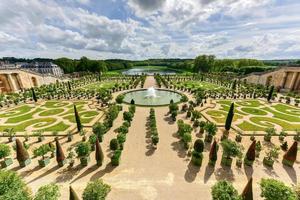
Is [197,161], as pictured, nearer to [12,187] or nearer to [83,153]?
[83,153]

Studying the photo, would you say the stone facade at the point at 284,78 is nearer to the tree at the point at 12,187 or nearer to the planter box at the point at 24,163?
the planter box at the point at 24,163

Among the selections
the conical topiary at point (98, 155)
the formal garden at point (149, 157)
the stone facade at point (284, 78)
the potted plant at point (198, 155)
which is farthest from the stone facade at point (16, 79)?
the stone facade at point (284, 78)

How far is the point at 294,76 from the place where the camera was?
6291cm

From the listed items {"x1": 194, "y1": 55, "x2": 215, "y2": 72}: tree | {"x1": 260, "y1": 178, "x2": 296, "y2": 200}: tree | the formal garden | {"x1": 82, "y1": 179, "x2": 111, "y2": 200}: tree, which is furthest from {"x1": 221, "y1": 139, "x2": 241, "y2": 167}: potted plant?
{"x1": 194, "y1": 55, "x2": 215, "y2": 72}: tree

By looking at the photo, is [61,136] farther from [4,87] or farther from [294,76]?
[294,76]

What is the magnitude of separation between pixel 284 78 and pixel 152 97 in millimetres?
54687

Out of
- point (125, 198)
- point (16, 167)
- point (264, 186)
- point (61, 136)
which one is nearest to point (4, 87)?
point (61, 136)

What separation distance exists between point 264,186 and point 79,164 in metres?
19.5

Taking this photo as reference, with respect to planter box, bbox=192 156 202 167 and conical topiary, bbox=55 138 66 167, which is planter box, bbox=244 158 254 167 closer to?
planter box, bbox=192 156 202 167

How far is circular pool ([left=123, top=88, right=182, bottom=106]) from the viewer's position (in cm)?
4770

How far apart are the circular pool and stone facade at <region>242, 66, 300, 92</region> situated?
42.4 meters

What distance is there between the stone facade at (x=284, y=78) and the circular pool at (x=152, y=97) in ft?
139

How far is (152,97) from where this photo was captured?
53750 mm

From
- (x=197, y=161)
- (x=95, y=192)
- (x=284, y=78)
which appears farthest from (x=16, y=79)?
(x=284, y=78)
